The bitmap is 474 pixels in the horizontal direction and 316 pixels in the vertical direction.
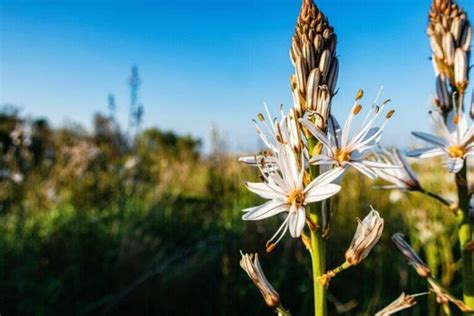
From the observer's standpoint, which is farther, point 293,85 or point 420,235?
point 420,235

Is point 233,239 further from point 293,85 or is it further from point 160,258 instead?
point 293,85

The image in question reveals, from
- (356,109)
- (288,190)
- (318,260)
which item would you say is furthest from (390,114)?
(318,260)

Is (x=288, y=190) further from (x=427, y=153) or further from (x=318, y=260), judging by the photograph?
(x=427, y=153)

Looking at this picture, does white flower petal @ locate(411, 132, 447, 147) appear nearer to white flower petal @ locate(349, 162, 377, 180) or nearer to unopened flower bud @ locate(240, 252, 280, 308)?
white flower petal @ locate(349, 162, 377, 180)

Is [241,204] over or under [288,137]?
under

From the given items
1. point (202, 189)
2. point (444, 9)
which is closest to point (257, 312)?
point (444, 9)

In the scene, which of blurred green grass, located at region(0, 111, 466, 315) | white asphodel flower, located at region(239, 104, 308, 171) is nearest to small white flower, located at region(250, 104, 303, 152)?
white asphodel flower, located at region(239, 104, 308, 171)

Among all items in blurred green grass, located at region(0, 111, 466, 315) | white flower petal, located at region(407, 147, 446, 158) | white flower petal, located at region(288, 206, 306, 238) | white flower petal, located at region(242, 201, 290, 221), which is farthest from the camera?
blurred green grass, located at region(0, 111, 466, 315)
